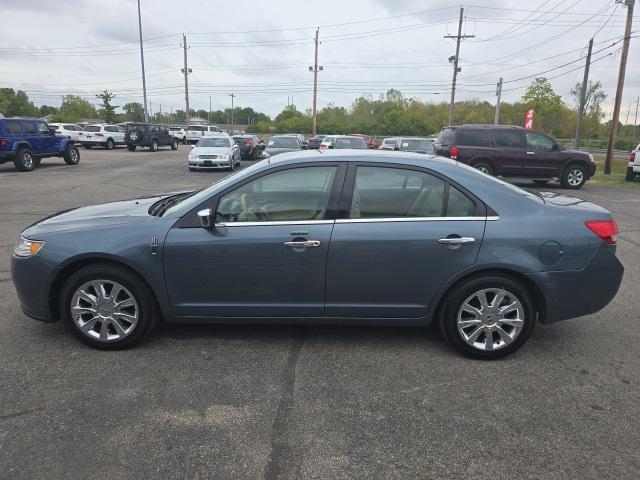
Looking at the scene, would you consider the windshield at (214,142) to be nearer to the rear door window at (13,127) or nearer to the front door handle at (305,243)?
the rear door window at (13,127)

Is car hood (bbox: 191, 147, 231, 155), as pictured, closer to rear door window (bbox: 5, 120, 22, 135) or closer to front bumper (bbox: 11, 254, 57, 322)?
rear door window (bbox: 5, 120, 22, 135)

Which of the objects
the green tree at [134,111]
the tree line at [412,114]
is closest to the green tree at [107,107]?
the tree line at [412,114]

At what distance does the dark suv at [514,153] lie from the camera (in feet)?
50.3

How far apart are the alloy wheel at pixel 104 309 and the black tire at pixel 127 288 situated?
0.08 ft

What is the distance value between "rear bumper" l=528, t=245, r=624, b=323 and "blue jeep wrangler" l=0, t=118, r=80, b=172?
1892 cm

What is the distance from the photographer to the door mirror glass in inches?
143

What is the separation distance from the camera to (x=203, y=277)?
12.3 ft

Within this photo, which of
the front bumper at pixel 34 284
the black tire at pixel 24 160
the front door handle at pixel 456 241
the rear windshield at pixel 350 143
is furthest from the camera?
the rear windshield at pixel 350 143

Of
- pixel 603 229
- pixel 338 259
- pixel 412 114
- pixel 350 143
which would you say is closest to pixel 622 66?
pixel 350 143

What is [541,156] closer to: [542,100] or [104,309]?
[104,309]

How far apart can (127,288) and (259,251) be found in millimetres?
1062

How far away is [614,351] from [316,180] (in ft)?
9.14

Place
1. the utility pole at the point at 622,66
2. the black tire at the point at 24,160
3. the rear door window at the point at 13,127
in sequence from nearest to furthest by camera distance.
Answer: the rear door window at the point at 13,127, the black tire at the point at 24,160, the utility pole at the point at 622,66

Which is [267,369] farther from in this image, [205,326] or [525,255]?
[525,255]
